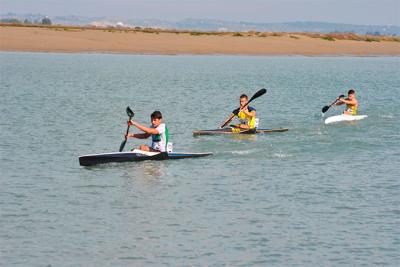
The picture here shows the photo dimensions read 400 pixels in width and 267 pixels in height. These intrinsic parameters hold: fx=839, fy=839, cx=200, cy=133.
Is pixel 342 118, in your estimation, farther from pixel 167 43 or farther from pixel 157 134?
pixel 167 43

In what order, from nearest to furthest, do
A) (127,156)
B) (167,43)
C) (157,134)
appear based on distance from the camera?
(127,156) → (157,134) → (167,43)

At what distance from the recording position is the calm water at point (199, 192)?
1243 centimetres

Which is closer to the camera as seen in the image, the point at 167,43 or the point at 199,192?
the point at 199,192

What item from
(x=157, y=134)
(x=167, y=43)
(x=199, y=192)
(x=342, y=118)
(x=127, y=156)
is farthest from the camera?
(x=167, y=43)

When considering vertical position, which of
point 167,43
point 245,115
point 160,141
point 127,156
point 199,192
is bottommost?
point 199,192

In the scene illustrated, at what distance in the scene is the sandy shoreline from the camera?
2630 inches

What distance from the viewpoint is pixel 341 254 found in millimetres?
12359

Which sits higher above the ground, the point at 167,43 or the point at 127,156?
the point at 167,43

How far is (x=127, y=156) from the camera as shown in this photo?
62.1ft

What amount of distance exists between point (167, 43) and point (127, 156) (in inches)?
2090

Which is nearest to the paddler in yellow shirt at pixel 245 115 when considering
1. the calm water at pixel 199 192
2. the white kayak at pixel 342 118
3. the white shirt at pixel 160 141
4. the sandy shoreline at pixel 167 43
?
the calm water at pixel 199 192

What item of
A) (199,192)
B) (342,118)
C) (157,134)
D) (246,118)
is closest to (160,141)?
(157,134)

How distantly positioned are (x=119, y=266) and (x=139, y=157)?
7624 millimetres

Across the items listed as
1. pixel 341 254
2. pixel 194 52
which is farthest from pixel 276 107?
pixel 194 52
